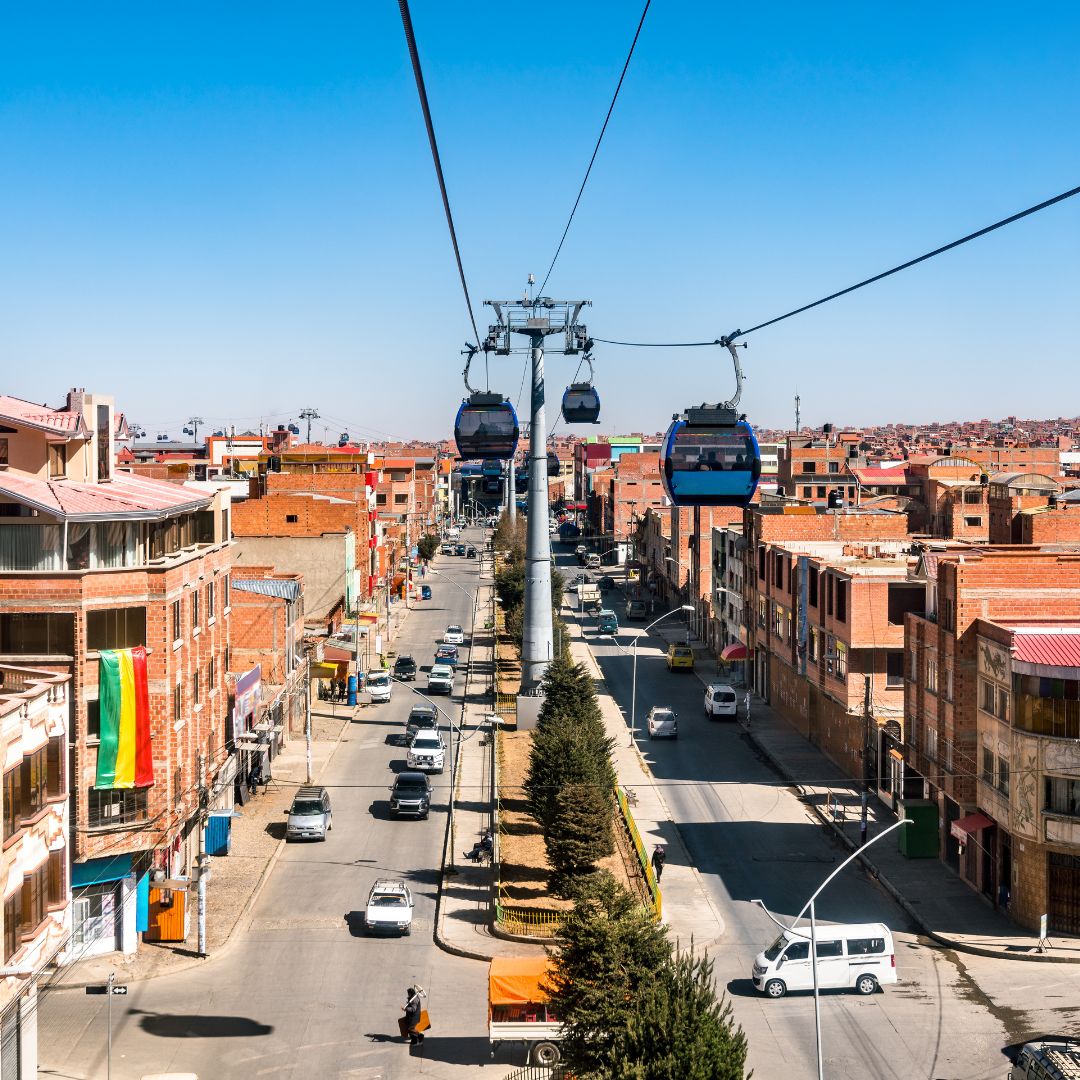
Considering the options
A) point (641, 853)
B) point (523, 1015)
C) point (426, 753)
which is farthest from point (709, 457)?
point (426, 753)

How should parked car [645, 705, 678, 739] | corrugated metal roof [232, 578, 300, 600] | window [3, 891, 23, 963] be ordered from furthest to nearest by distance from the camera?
corrugated metal roof [232, 578, 300, 600], parked car [645, 705, 678, 739], window [3, 891, 23, 963]

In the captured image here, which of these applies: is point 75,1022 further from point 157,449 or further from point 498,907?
point 157,449

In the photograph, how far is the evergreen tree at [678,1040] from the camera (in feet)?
61.3

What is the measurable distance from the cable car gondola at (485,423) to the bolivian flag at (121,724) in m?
16.7

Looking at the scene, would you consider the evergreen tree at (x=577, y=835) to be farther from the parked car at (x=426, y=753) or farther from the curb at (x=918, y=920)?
the parked car at (x=426, y=753)

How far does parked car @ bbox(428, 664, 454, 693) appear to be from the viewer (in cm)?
6544

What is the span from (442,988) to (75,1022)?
276 inches

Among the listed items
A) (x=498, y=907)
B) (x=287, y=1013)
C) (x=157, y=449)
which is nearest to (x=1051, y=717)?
(x=498, y=907)

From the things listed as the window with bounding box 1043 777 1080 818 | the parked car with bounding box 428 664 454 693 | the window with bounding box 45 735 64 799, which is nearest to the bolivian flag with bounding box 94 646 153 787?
the window with bounding box 45 735 64 799

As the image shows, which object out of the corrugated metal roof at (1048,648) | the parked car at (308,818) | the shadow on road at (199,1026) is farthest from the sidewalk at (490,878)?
the corrugated metal roof at (1048,648)

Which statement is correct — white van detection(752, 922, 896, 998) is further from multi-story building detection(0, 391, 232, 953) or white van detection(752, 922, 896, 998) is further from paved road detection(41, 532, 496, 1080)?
multi-story building detection(0, 391, 232, 953)

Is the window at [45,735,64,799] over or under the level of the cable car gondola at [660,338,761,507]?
under

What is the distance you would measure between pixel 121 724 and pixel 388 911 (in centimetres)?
723

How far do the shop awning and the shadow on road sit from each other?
17.6 metres
